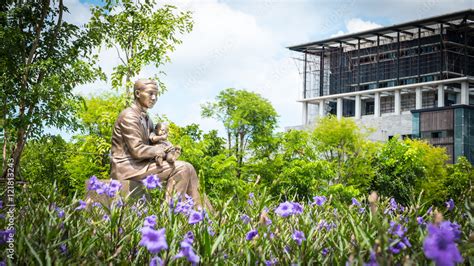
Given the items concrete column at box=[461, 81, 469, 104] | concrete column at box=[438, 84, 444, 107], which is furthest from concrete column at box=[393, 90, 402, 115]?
concrete column at box=[461, 81, 469, 104]

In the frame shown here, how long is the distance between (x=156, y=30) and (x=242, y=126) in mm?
11684

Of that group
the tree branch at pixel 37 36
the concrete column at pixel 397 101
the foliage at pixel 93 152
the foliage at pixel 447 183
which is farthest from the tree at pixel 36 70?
the concrete column at pixel 397 101

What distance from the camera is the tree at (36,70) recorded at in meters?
13.6

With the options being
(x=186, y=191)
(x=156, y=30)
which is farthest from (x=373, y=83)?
(x=186, y=191)

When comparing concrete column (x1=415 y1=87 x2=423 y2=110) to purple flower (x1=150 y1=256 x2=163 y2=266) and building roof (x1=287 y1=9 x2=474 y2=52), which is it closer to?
building roof (x1=287 y1=9 x2=474 y2=52)

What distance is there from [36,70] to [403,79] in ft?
184

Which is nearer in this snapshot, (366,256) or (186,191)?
(366,256)

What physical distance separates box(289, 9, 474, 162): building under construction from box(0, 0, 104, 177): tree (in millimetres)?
44928

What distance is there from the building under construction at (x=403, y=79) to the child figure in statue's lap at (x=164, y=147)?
48079mm

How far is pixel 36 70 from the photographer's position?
1467 centimetres

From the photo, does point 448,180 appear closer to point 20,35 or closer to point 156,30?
point 156,30

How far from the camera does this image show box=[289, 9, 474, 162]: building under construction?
182 feet

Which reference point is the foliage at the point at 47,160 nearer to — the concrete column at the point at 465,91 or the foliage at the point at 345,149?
the foliage at the point at 345,149

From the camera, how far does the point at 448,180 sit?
130 ft
